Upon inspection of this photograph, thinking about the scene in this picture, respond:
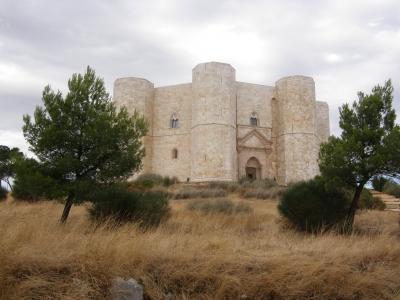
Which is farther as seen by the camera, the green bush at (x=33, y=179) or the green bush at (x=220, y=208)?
the green bush at (x=220, y=208)

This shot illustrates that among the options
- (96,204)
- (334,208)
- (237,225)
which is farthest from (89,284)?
(334,208)

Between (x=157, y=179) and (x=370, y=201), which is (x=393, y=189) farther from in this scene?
(x=157, y=179)

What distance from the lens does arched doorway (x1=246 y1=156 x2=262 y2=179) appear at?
24688 mm

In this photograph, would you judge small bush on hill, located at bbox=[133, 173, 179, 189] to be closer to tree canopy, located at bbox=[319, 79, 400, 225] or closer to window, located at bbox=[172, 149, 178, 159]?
window, located at bbox=[172, 149, 178, 159]

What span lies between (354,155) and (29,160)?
6.99 m

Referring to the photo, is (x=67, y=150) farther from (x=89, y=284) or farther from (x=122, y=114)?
(x=89, y=284)

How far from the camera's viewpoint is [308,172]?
2367 cm

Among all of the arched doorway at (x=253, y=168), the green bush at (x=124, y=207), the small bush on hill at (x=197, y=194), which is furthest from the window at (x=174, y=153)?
the green bush at (x=124, y=207)

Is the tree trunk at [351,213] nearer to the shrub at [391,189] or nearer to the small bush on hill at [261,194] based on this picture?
the small bush on hill at [261,194]

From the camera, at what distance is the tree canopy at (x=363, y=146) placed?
7507 millimetres

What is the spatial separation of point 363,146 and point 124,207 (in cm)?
549

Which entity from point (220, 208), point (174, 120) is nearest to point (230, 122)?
point (174, 120)

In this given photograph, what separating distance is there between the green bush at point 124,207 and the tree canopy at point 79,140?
32 centimetres

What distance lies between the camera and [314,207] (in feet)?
26.3
